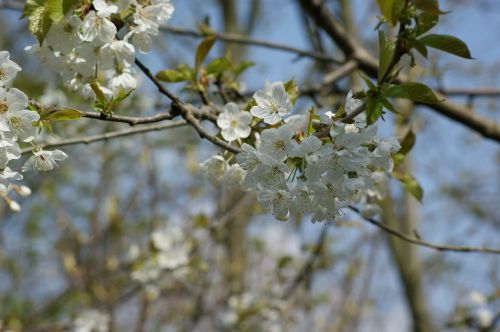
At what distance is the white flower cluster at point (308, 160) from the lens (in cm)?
96

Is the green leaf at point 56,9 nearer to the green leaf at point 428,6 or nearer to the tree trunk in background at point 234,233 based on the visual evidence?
the green leaf at point 428,6

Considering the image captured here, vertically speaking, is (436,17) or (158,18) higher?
(436,17)

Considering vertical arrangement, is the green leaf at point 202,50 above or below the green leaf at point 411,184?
above

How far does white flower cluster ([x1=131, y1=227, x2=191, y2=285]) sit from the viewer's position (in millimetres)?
3098

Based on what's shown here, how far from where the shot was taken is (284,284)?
3621mm

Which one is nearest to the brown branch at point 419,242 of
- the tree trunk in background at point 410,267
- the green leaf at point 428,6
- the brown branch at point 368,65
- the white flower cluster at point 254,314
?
the green leaf at point 428,6

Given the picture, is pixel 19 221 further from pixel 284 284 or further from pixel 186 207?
pixel 284 284

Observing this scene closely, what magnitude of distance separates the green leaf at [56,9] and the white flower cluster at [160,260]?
2216 mm

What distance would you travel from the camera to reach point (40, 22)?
44.3 inches

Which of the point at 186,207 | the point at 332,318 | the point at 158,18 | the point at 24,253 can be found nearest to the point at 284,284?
the point at 332,318

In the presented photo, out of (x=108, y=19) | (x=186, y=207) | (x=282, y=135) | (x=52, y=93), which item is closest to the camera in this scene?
(x=282, y=135)

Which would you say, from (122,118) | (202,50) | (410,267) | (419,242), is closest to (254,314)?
(410,267)

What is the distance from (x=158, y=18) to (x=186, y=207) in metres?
4.70

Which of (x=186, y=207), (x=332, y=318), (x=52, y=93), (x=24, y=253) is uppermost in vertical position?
(x=52, y=93)
